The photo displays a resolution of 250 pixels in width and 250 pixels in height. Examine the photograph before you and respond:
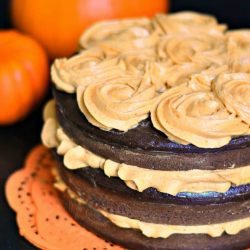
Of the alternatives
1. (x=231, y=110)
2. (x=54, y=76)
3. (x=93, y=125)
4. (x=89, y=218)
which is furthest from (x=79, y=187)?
(x=231, y=110)

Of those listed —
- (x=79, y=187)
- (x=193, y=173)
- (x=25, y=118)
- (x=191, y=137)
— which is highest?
(x=191, y=137)

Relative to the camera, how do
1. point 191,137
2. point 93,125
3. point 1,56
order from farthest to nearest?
1. point 1,56
2. point 93,125
3. point 191,137

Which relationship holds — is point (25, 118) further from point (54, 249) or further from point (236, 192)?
point (236, 192)

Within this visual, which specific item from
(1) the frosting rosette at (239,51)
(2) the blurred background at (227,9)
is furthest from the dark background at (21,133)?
(1) the frosting rosette at (239,51)

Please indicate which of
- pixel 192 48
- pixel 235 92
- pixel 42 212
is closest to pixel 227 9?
pixel 192 48

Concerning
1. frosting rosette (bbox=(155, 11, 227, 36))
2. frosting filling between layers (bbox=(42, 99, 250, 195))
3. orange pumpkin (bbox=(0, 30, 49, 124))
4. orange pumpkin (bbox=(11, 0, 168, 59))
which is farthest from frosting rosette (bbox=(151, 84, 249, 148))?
orange pumpkin (bbox=(11, 0, 168, 59))

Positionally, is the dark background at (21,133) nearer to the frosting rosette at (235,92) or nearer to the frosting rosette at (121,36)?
→ the frosting rosette at (121,36)

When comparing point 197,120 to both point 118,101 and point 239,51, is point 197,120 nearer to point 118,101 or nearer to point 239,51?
point 118,101
